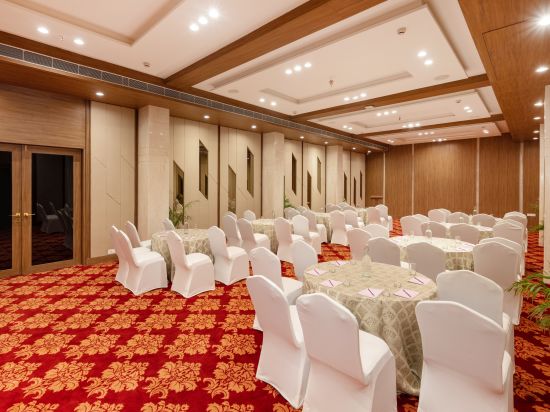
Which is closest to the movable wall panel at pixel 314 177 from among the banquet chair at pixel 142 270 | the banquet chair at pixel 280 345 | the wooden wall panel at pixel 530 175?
the wooden wall panel at pixel 530 175

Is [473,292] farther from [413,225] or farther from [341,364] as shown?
[413,225]

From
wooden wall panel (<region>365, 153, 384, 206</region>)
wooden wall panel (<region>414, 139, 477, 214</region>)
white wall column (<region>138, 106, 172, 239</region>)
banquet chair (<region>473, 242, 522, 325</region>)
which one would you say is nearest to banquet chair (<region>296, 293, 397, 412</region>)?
banquet chair (<region>473, 242, 522, 325</region>)

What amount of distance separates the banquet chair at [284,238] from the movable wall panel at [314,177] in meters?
5.79

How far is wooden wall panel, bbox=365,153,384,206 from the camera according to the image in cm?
1605

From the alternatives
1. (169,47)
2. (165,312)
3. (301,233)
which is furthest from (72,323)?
(301,233)

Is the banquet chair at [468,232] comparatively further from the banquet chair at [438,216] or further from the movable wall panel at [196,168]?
the movable wall panel at [196,168]

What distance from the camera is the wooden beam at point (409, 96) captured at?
6.08 m

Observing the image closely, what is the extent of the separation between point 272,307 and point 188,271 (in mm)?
2636

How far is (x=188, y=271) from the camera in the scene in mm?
4648

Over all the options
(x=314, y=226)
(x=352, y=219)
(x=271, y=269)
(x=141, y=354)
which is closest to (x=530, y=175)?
(x=352, y=219)

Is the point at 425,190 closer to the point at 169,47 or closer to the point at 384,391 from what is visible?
the point at 169,47

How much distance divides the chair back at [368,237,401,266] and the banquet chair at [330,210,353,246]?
4.39 meters

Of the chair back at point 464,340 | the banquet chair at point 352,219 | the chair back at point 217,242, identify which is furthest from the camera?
the banquet chair at point 352,219

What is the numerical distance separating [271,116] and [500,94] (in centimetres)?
518
